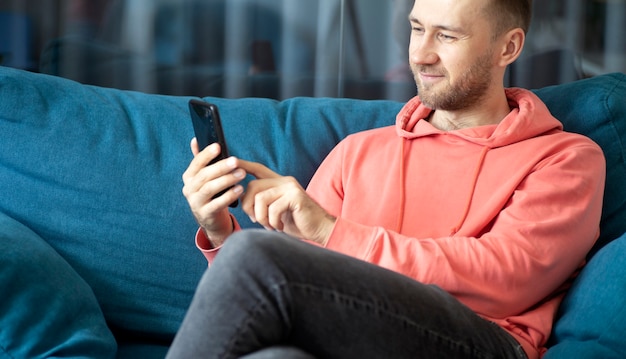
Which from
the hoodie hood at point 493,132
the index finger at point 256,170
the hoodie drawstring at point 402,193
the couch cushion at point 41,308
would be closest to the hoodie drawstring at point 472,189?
the hoodie hood at point 493,132

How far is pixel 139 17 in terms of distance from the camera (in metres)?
2.69

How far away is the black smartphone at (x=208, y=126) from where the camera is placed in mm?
1337

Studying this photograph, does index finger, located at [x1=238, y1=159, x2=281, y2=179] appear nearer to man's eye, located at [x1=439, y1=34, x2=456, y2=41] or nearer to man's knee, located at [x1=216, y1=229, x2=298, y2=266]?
man's knee, located at [x1=216, y1=229, x2=298, y2=266]

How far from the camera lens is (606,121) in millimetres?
1646

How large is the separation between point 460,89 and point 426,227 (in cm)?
28

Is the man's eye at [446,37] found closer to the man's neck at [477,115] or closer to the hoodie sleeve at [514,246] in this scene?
the man's neck at [477,115]

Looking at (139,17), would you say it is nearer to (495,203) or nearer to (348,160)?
(348,160)

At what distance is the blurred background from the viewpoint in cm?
268

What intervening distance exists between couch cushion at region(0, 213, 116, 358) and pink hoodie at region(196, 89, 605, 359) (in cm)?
25

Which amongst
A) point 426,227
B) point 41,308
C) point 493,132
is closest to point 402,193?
point 426,227

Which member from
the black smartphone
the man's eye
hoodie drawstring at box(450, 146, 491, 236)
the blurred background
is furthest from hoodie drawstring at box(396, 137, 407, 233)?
the blurred background

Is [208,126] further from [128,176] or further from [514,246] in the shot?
[514,246]

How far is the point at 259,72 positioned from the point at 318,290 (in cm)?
176

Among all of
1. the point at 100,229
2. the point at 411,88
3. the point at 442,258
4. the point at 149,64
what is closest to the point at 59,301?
the point at 100,229
